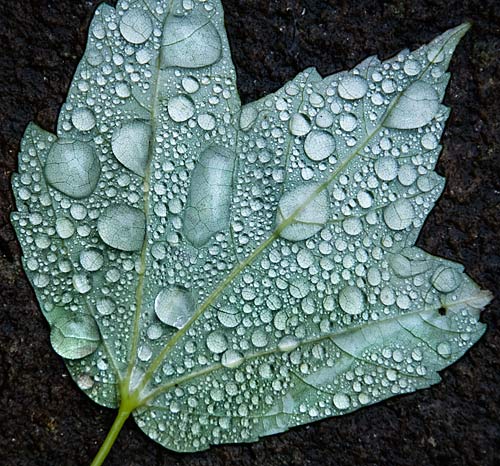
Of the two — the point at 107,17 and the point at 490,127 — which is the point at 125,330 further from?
the point at 490,127

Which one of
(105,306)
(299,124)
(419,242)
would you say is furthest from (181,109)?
(419,242)

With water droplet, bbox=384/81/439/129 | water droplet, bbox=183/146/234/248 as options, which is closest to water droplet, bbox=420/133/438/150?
water droplet, bbox=384/81/439/129

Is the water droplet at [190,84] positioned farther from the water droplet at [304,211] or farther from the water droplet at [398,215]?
the water droplet at [398,215]

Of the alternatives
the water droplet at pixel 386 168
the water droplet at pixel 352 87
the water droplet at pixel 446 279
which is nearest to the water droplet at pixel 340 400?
the water droplet at pixel 446 279

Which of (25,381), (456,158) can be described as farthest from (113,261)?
(456,158)

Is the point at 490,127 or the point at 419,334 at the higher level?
the point at 490,127
